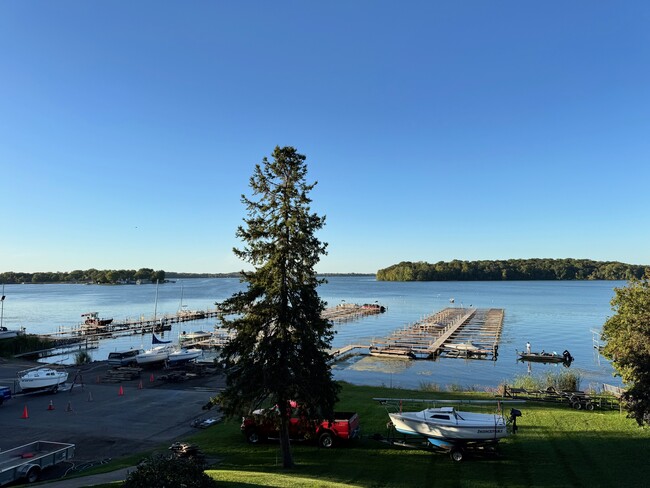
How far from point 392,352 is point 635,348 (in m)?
39.3

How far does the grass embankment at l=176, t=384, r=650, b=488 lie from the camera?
1275cm

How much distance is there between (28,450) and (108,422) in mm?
5061

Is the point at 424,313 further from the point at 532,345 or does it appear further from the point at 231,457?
the point at 231,457

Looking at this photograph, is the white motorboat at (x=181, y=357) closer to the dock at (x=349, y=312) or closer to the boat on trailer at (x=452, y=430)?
the boat on trailer at (x=452, y=430)

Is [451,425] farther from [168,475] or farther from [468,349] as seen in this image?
Result: [468,349]

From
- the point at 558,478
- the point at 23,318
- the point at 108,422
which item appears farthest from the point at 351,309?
the point at 558,478

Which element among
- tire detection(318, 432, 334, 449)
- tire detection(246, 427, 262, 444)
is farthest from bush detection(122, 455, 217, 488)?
tire detection(246, 427, 262, 444)

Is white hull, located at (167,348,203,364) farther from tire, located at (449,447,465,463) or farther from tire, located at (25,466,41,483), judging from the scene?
tire, located at (449,447,465,463)

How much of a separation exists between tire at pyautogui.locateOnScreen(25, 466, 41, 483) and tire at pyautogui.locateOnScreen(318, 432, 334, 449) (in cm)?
966

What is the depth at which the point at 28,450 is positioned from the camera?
632 inches

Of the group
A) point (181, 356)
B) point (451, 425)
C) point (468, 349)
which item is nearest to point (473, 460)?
point (451, 425)

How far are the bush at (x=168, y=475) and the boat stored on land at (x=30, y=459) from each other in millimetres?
7365

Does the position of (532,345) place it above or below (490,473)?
below

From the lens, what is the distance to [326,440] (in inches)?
656
